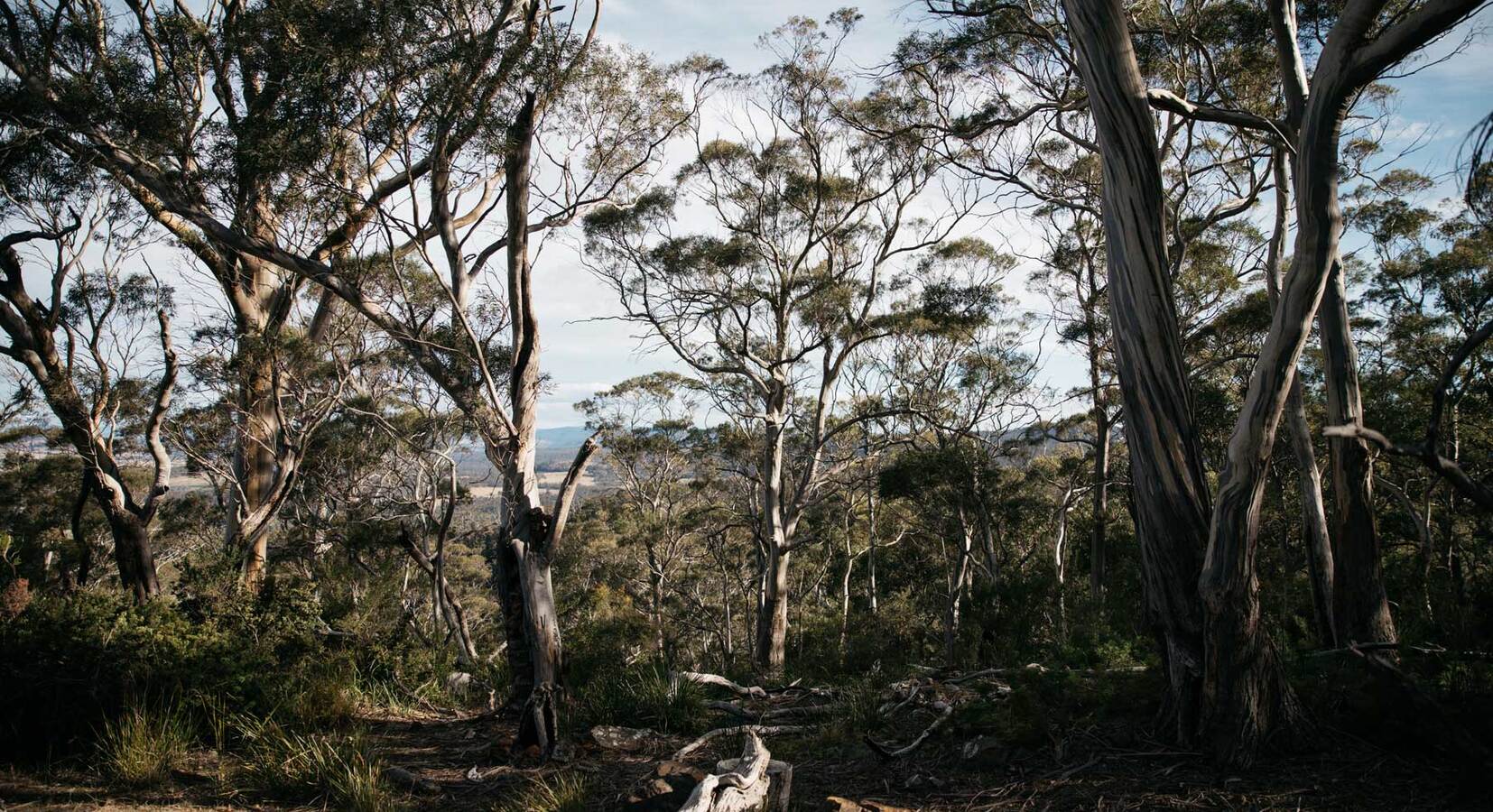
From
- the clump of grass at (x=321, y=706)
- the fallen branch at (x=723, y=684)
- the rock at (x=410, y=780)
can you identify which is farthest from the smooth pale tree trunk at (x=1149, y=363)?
the clump of grass at (x=321, y=706)

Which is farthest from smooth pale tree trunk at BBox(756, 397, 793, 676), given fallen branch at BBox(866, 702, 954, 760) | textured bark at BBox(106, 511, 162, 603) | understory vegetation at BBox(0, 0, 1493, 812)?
fallen branch at BBox(866, 702, 954, 760)

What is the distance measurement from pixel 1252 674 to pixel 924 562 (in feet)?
46.9

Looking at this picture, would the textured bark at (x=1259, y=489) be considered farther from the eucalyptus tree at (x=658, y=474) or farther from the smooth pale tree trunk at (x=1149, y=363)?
the eucalyptus tree at (x=658, y=474)

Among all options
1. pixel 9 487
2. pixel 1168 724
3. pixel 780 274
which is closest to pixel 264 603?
pixel 1168 724

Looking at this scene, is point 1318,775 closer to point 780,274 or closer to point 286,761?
point 286,761

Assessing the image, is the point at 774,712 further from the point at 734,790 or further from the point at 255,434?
the point at 255,434

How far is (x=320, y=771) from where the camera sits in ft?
12.2

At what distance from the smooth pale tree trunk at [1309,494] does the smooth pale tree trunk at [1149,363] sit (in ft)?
Result: 3.81

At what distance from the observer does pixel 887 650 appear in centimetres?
1402

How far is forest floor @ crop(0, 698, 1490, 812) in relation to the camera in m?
2.86

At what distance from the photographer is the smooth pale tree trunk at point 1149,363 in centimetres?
344

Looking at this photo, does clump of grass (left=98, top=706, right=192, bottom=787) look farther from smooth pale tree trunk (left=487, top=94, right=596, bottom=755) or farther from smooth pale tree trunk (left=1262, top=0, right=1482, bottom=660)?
smooth pale tree trunk (left=1262, top=0, right=1482, bottom=660)

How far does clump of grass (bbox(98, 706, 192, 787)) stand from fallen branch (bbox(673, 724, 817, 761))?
8.51 feet

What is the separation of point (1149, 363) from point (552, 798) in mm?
3327
